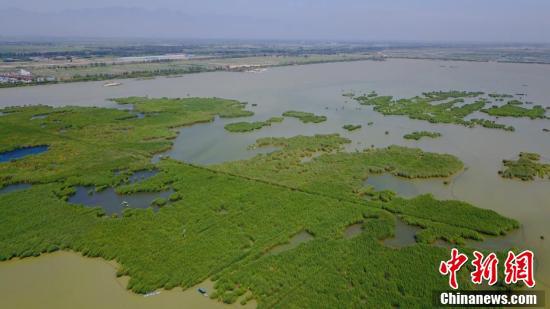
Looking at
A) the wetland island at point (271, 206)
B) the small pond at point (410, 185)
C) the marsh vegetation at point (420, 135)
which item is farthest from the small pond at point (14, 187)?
the marsh vegetation at point (420, 135)

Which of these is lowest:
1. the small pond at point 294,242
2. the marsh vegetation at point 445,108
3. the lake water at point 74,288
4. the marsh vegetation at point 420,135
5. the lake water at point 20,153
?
the lake water at point 74,288

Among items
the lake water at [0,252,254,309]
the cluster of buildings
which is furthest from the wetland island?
the cluster of buildings

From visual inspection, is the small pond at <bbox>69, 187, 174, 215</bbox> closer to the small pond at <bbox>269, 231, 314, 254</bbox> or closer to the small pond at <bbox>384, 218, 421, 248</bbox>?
the small pond at <bbox>269, 231, 314, 254</bbox>

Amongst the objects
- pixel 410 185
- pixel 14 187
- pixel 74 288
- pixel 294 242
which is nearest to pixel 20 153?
pixel 14 187

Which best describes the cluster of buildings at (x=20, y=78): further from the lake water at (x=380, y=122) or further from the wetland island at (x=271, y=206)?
the wetland island at (x=271, y=206)

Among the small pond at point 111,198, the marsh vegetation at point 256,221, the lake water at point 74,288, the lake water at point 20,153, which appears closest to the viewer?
the lake water at point 74,288

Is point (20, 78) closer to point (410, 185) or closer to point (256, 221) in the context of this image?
point (256, 221)

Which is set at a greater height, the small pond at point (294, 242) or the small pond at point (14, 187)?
the small pond at point (14, 187)
